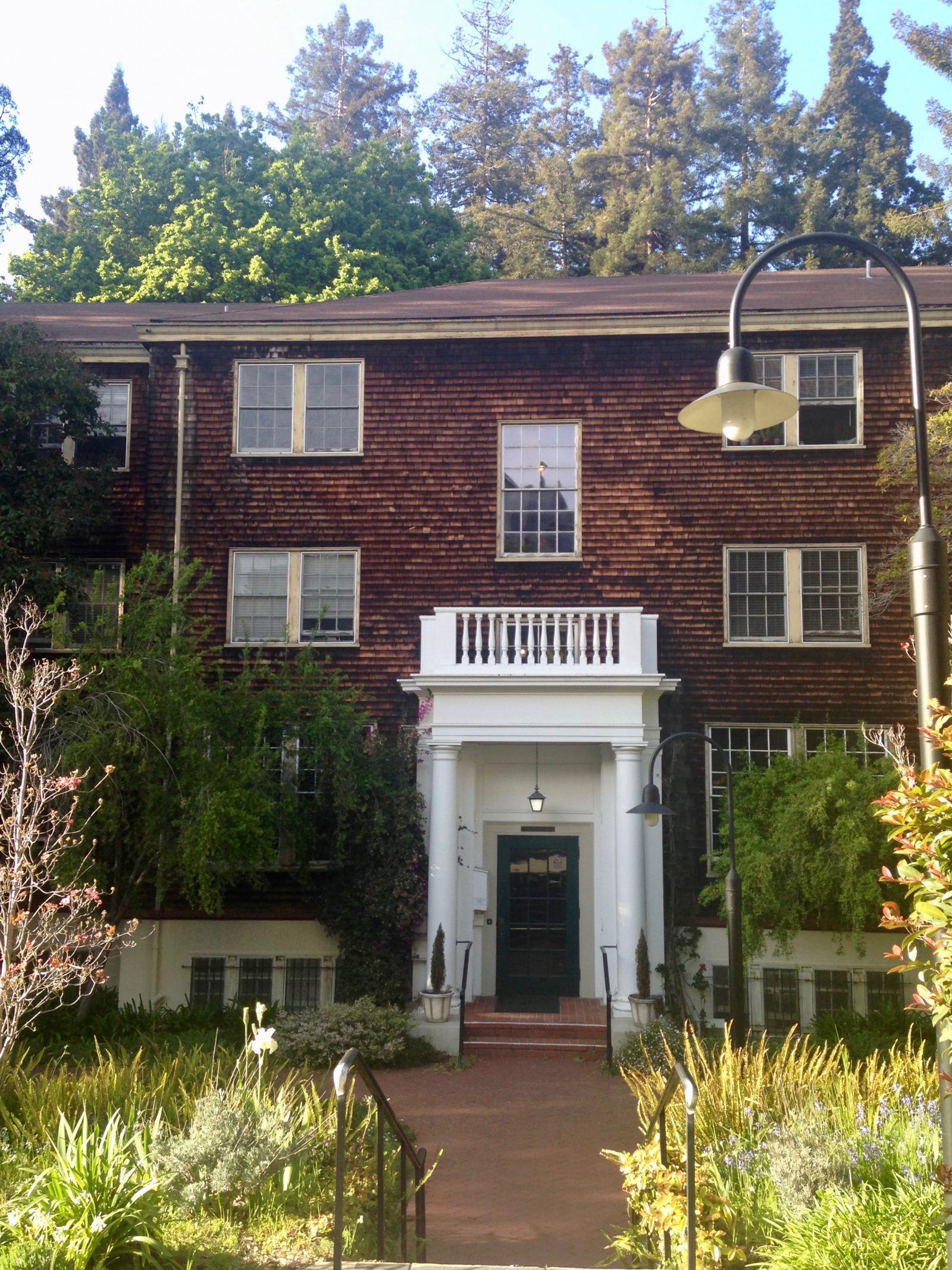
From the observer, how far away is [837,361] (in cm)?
1811

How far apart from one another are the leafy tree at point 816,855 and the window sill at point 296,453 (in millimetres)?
8514

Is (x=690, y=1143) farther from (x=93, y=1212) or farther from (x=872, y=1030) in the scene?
(x=872, y=1030)

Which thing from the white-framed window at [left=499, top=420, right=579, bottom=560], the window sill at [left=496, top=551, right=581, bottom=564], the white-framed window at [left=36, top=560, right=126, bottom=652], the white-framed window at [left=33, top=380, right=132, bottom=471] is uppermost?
the white-framed window at [left=33, top=380, right=132, bottom=471]

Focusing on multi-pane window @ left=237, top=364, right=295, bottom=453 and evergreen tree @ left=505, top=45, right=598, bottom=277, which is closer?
multi-pane window @ left=237, top=364, right=295, bottom=453

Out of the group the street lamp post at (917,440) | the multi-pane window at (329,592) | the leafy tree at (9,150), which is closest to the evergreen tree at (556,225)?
the leafy tree at (9,150)

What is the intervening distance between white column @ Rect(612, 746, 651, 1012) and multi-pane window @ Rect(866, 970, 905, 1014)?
3440 mm

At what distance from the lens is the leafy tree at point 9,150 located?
112 ft

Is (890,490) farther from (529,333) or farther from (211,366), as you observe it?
(211,366)

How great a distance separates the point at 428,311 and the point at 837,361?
22.1 feet

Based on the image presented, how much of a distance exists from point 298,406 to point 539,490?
14.0ft

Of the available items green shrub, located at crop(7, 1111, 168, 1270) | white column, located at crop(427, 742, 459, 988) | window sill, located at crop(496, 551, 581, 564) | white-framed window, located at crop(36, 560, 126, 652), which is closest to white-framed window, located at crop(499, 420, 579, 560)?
window sill, located at crop(496, 551, 581, 564)

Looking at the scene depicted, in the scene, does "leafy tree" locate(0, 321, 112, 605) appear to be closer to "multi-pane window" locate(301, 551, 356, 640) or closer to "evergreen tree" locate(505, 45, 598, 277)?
"multi-pane window" locate(301, 551, 356, 640)

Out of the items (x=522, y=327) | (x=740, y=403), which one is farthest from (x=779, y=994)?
(x=740, y=403)

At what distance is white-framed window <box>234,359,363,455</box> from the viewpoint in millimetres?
18625
